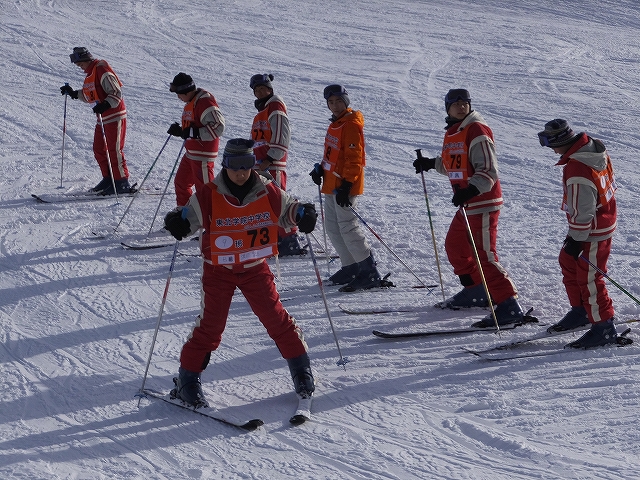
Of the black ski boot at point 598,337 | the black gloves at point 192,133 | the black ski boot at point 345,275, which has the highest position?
the black gloves at point 192,133

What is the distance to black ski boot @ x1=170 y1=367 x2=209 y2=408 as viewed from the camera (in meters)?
5.07

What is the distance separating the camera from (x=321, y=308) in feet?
22.5

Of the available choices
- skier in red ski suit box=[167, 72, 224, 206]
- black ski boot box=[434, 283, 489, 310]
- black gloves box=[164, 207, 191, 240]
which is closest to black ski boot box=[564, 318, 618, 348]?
black ski boot box=[434, 283, 489, 310]

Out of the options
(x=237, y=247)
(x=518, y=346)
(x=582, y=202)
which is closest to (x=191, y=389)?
(x=237, y=247)

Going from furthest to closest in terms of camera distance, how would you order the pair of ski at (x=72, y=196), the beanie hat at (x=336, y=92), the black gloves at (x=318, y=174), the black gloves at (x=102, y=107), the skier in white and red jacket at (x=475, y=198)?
the pair of ski at (x=72, y=196)
the black gloves at (x=102, y=107)
the black gloves at (x=318, y=174)
the beanie hat at (x=336, y=92)
the skier in white and red jacket at (x=475, y=198)

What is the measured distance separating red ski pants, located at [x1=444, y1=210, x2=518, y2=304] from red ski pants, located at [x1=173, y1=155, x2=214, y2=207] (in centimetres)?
272

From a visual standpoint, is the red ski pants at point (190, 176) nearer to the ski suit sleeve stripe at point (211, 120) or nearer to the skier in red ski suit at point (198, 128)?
the skier in red ski suit at point (198, 128)

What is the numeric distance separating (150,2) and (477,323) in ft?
59.6

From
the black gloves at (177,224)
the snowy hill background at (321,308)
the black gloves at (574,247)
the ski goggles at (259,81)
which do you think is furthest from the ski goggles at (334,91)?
the black gloves at (177,224)

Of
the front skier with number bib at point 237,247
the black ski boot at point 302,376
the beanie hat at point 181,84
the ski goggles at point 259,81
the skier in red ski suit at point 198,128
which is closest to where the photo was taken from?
the front skier with number bib at point 237,247

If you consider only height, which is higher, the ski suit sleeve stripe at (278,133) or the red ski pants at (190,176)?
the ski suit sleeve stripe at (278,133)

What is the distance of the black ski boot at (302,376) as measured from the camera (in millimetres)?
5141

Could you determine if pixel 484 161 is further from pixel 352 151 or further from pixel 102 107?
pixel 102 107

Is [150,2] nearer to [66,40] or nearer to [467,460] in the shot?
[66,40]
